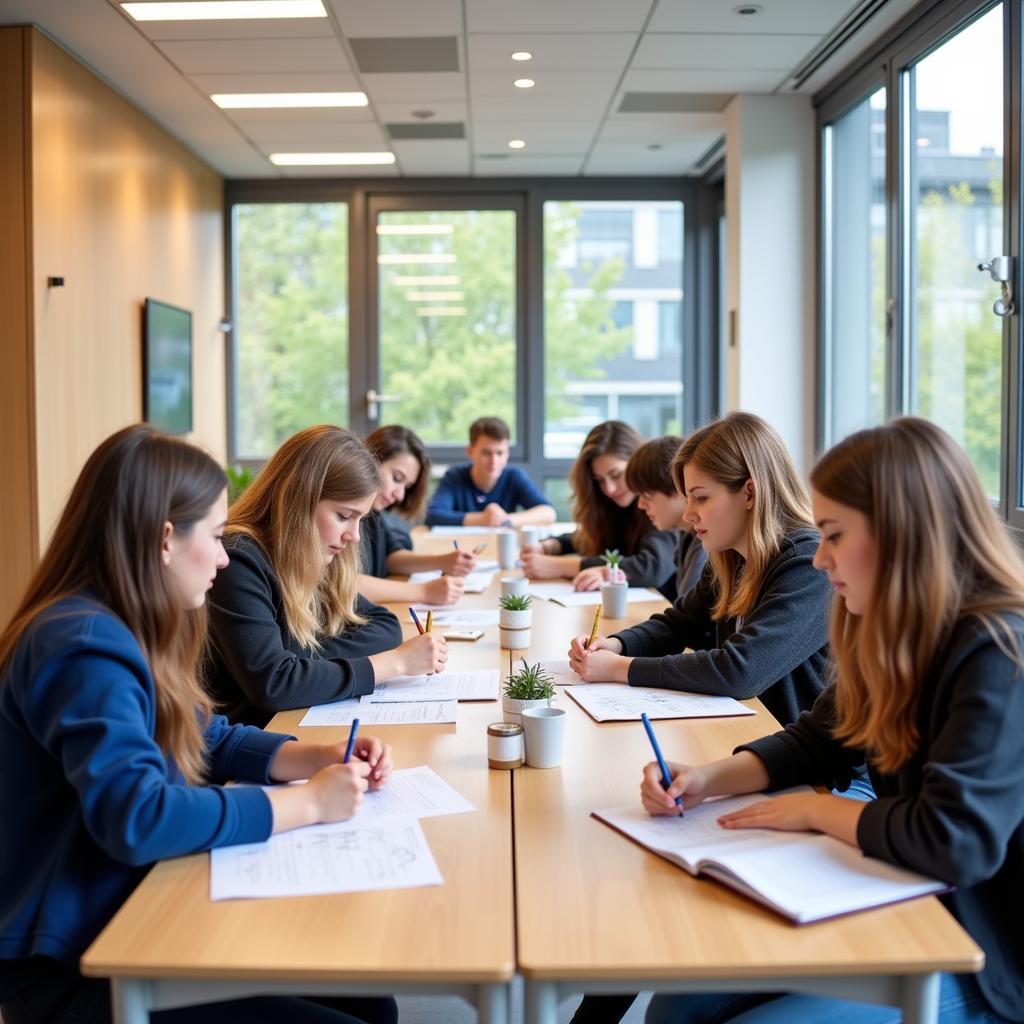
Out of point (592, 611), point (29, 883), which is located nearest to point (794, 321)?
point (592, 611)

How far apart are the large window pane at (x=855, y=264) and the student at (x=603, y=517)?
1835mm

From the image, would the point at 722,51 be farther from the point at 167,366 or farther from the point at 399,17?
Result: the point at 167,366

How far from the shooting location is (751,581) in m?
2.23

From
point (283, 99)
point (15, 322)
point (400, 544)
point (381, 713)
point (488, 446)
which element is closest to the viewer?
point (381, 713)

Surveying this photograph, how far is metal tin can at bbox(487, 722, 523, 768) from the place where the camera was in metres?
1.72

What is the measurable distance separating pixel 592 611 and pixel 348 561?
0.90 metres

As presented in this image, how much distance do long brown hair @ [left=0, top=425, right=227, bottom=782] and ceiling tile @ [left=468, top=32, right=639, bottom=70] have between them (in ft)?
13.4

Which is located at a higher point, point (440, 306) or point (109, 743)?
point (440, 306)

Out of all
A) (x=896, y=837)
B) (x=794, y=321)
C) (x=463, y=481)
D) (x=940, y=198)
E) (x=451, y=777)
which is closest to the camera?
(x=896, y=837)

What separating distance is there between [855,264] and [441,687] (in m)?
4.35

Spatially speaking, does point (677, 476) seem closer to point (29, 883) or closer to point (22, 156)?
point (29, 883)

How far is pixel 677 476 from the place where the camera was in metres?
2.42

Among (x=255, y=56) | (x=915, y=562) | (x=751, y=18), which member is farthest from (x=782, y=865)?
(x=255, y=56)

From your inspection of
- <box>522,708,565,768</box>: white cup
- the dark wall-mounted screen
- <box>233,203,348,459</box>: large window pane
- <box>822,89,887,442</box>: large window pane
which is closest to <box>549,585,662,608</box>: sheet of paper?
<box>522,708,565,768</box>: white cup
